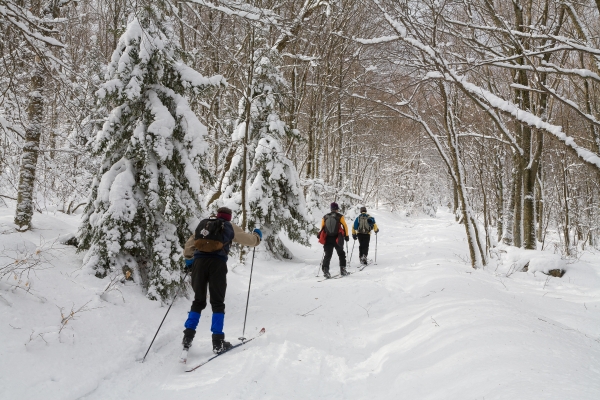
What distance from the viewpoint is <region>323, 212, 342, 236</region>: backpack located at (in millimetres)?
10438

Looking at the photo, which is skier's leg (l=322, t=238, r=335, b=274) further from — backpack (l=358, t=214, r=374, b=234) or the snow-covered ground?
the snow-covered ground

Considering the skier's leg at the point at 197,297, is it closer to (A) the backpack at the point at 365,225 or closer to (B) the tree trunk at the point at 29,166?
(B) the tree trunk at the point at 29,166

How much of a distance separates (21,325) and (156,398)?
176 cm

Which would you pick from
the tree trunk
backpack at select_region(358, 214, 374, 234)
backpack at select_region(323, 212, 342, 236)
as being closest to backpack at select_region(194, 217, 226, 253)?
the tree trunk

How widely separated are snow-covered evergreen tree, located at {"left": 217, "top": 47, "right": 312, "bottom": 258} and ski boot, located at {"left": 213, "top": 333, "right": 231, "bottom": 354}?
603 centimetres

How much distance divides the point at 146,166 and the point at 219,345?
325 centimetres

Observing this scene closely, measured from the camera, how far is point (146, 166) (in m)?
6.04

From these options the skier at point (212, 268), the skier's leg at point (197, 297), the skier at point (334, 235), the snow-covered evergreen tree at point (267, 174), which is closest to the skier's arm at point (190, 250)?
the skier at point (212, 268)

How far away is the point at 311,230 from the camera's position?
1172cm

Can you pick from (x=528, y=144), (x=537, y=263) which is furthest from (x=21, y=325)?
(x=528, y=144)

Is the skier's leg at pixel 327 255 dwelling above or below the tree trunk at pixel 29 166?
below

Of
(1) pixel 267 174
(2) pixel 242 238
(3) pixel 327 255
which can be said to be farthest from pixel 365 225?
(2) pixel 242 238

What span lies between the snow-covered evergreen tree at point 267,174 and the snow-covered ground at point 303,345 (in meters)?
4.16

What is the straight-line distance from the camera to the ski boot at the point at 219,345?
4703 mm
